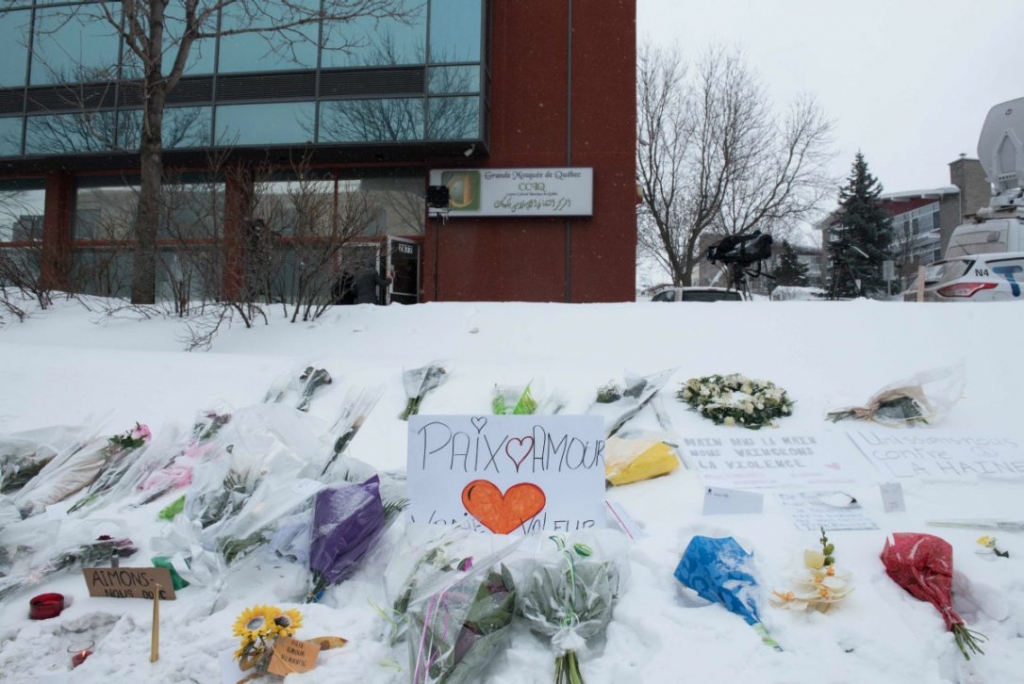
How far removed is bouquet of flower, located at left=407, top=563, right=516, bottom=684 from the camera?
2039 mm

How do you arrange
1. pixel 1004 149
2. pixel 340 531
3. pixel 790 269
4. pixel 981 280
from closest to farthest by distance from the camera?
pixel 340 531 < pixel 981 280 < pixel 1004 149 < pixel 790 269

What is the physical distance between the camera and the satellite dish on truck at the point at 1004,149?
47.6ft

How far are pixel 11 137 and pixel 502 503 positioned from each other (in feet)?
51.9

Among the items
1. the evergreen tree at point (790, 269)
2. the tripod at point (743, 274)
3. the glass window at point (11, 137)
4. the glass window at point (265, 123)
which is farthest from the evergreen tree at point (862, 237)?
the glass window at point (11, 137)

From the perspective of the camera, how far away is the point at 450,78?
12516 mm

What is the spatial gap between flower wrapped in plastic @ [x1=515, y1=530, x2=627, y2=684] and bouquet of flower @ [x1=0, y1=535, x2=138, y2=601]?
5.65ft

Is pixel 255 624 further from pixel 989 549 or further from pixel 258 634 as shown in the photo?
pixel 989 549

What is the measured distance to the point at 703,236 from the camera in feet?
89.0

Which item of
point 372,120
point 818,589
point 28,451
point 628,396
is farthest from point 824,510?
point 372,120

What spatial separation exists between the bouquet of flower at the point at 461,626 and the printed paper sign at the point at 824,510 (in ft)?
4.77

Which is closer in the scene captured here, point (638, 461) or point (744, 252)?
point (638, 461)

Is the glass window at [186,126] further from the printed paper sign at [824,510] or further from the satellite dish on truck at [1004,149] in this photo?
the satellite dish on truck at [1004,149]

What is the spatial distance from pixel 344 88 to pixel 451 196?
280cm

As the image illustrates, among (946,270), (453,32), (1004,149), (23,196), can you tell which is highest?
(453,32)
